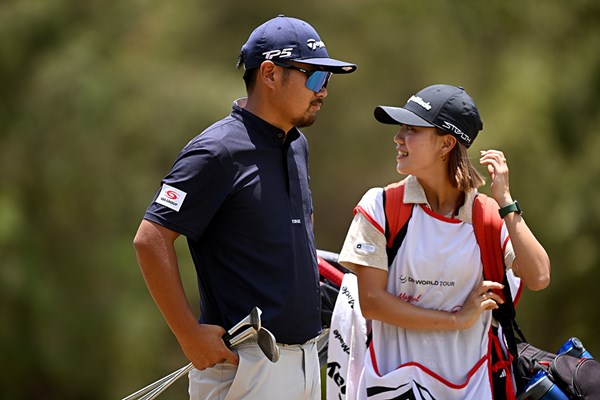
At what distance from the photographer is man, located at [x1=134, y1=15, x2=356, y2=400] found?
250 cm

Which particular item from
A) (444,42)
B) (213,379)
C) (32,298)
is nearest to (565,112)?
(444,42)

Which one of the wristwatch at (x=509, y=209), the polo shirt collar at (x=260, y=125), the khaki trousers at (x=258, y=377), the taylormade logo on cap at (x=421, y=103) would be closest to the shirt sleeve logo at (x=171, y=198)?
the polo shirt collar at (x=260, y=125)

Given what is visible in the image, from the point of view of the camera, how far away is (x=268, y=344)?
98.8 inches

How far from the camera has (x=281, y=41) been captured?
2699mm

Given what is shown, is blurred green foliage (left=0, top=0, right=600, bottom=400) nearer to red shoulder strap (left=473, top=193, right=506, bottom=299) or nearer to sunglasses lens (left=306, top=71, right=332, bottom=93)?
red shoulder strap (left=473, top=193, right=506, bottom=299)

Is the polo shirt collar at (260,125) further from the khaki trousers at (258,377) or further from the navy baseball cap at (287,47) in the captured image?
the khaki trousers at (258,377)

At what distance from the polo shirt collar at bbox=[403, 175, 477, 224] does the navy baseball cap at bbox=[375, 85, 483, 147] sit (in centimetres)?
17

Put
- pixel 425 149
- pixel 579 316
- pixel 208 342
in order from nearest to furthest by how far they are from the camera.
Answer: pixel 208 342 < pixel 425 149 < pixel 579 316

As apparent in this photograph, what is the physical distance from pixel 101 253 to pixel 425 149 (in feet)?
17.0

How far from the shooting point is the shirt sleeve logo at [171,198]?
8.16ft

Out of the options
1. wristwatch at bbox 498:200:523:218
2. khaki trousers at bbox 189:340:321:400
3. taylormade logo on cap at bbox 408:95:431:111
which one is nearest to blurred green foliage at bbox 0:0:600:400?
taylormade logo on cap at bbox 408:95:431:111

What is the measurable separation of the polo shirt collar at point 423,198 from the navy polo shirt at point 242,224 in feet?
1.21

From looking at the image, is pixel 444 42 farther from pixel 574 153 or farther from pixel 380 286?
pixel 380 286

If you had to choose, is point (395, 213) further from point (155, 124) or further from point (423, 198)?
point (155, 124)
